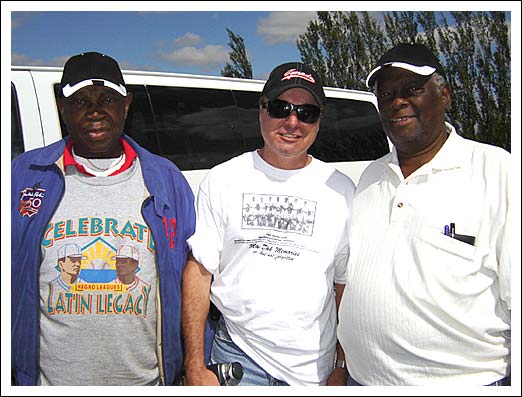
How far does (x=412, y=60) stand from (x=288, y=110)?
22.2 inches

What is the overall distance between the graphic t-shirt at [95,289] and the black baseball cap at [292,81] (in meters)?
0.77

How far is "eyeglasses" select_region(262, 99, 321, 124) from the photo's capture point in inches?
96.3

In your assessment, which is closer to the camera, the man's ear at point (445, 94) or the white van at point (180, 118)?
the man's ear at point (445, 94)

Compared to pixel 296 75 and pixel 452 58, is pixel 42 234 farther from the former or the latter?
pixel 452 58

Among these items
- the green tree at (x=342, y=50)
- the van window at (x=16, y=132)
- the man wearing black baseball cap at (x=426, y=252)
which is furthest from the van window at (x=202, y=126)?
the green tree at (x=342, y=50)

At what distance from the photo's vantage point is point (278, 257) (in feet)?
7.55

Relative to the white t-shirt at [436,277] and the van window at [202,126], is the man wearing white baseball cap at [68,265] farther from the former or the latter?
the van window at [202,126]

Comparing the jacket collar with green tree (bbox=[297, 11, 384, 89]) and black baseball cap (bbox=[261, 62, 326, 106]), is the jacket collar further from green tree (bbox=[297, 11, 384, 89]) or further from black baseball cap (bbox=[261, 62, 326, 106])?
green tree (bbox=[297, 11, 384, 89])

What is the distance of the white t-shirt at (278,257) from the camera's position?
2295 millimetres

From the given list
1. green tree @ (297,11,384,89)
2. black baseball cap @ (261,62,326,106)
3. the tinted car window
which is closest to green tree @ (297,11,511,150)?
green tree @ (297,11,384,89)

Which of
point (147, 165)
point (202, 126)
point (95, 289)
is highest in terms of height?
point (202, 126)

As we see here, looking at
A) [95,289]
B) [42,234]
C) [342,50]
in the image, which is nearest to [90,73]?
[42,234]

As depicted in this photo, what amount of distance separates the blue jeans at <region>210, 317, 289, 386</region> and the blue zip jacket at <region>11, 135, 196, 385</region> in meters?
0.18

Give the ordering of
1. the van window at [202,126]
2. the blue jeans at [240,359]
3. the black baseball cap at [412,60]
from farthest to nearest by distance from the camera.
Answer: the van window at [202,126] → the blue jeans at [240,359] → the black baseball cap at [412,60]
